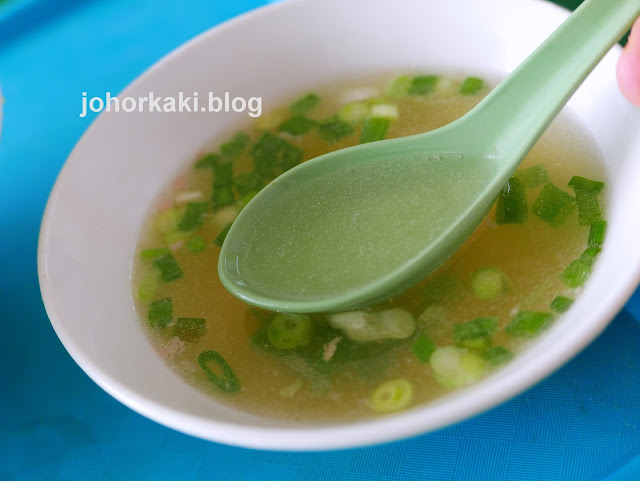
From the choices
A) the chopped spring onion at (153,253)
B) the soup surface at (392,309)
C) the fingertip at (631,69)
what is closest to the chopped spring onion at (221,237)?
the soup surface at (392,309)

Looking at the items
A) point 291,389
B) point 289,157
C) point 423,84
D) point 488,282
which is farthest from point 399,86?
point 291,389

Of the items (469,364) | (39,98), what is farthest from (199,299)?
(39,98)

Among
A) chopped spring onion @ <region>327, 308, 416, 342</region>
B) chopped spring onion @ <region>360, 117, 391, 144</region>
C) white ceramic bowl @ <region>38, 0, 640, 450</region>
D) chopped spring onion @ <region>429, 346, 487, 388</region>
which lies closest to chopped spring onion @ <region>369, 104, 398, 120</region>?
chopped spring onion @ <region>360, 117, 391, 144</region>

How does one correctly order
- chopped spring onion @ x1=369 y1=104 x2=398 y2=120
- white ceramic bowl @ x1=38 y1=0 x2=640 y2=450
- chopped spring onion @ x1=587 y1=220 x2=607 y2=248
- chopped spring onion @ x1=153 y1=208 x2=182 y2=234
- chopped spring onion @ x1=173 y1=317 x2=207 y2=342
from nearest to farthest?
white ceramic bowl @ x1=38 y1=0 x2=640 y2=450
chopped spring onion @ x1=587 y1=220 x2=607 y2=248
chopped spring onion @ x1=173 y1=317 x2=207 y2=342
chopped spring onion @ x1=153 y1=208 x2=182 y2=234
chopped spring onion @ x1=369 y1=104 x2=398 y2=120

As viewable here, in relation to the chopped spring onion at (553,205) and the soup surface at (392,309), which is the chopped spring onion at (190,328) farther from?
the chopped spring onion at (553,205)

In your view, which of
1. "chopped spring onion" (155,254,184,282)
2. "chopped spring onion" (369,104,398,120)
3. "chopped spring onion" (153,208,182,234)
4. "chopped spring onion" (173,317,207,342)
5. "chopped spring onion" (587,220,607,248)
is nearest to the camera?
"chopped spring onion" (587,220,607,248)

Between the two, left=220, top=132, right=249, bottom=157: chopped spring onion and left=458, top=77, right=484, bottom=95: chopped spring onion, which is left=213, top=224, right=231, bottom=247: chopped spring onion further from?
left=458, top=77, right=484, bottom=95: chopped spring onion
